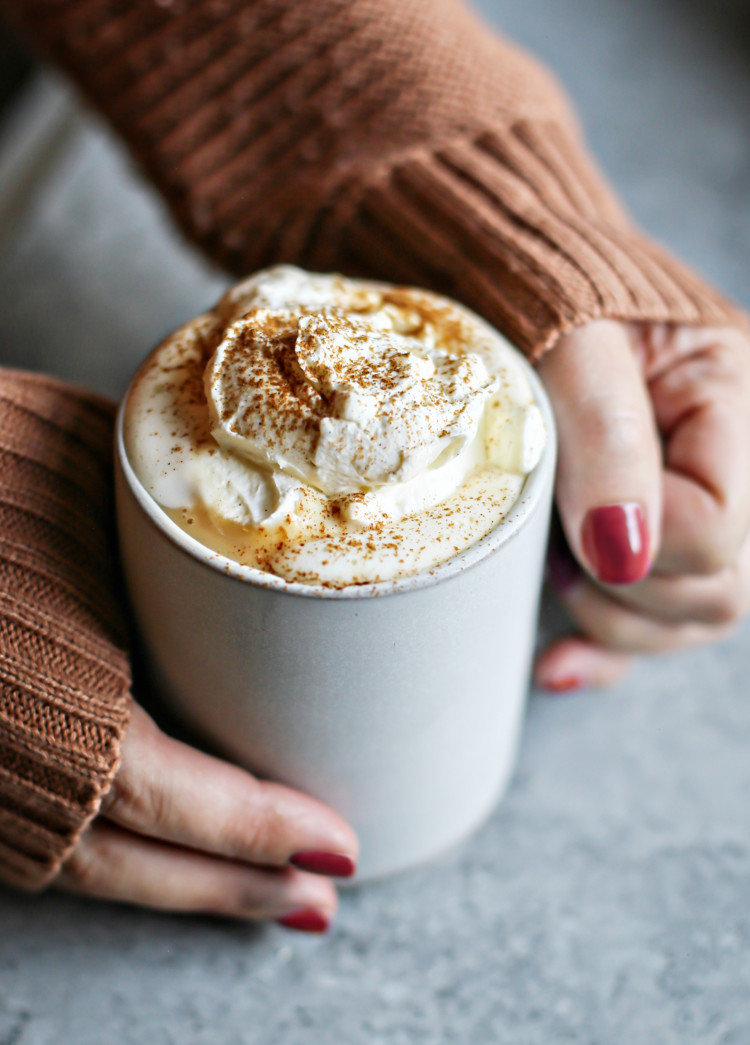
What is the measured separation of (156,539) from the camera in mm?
371

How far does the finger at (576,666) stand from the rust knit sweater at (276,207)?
0.21 m

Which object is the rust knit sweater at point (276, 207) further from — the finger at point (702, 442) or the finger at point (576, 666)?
the finger at point (576, 666)

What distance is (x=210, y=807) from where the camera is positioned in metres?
0.43

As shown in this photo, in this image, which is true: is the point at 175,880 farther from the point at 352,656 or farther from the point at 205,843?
the point at 352,656

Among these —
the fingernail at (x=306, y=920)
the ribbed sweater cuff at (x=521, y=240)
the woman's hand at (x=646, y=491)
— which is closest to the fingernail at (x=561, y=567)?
the woman's hand at (x=646, y=491)

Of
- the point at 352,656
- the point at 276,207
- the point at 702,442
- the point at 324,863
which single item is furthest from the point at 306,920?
the point at 276,207

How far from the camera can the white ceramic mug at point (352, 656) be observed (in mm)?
359

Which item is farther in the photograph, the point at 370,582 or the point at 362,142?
the point at 362,142

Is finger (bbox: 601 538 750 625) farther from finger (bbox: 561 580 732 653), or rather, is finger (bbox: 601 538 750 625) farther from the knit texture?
the knit texture

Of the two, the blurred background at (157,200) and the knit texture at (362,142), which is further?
the blurred background at (157,200)

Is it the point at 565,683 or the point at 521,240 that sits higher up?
the point at 521,240

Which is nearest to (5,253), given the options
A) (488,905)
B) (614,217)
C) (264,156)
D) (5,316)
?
(5,316)

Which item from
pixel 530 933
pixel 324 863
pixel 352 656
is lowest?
pixel 530 933

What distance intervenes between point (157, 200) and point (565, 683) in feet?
1.44
